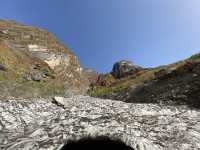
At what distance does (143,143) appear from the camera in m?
12.7

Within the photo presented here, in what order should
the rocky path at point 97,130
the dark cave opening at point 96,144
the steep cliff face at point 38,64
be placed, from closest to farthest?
the rocky path at point 97,130
the dark cave opening at point 96,144
the steep cliff face at point 38,64

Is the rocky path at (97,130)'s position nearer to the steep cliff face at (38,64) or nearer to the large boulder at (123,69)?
the steep cliff face at (38,64)

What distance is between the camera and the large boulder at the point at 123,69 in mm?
76750

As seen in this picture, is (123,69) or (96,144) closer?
(96,144)

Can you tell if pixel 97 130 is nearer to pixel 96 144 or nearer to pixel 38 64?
pixel 96 144

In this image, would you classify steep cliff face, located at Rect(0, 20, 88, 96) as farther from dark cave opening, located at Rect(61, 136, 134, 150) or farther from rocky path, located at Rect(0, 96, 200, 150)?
dark cave opening, located at Rect(61, 136, 134, 150)

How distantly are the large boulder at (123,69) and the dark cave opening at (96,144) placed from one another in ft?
200

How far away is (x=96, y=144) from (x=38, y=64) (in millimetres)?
46901

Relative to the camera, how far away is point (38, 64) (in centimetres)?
5994

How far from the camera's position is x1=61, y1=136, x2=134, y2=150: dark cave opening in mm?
13459

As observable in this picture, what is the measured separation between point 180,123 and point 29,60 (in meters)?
48.3

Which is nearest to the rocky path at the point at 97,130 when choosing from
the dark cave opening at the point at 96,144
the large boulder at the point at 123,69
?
the dark cave opening at the point at 96,144

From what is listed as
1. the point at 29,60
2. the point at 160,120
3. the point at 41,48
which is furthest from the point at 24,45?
the point at 160,120

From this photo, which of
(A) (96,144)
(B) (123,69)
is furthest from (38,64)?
(A) (96,144)
